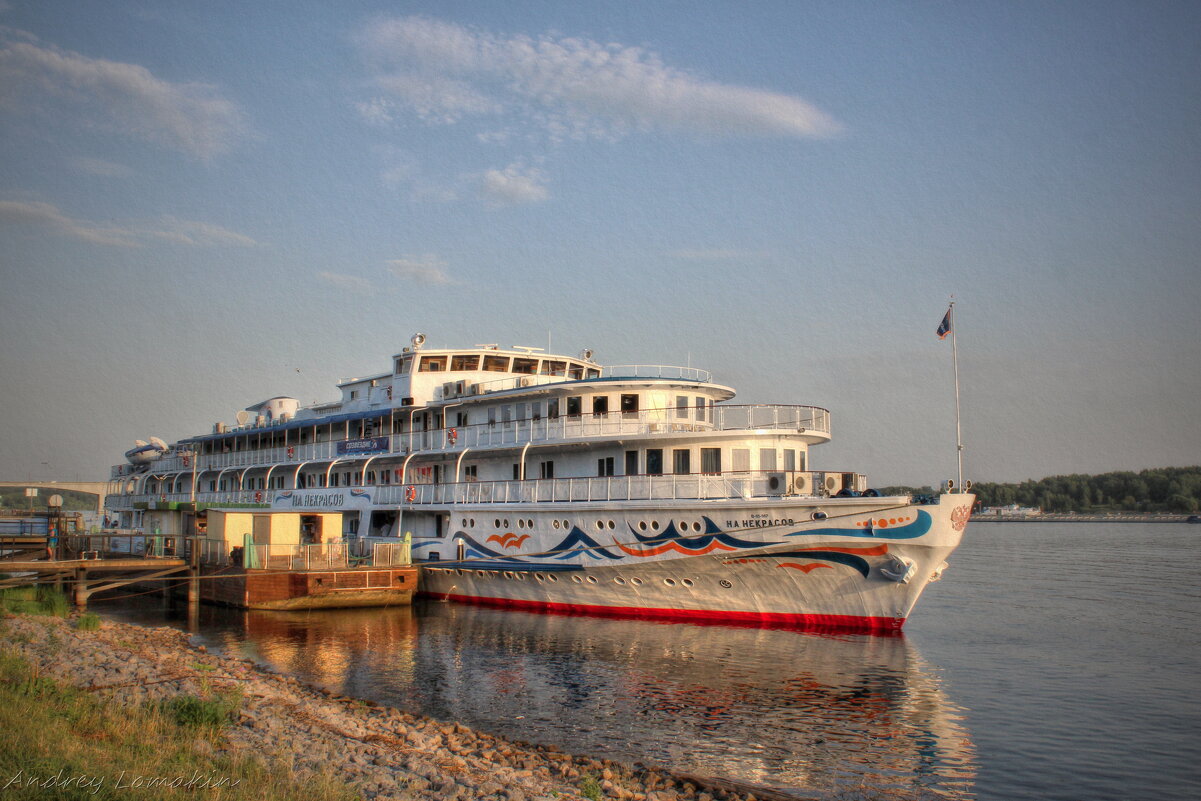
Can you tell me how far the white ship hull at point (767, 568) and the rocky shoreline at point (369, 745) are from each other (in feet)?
31.0

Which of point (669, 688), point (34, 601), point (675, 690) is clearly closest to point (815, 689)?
point (675, 690)

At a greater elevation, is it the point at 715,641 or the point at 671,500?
the point at 671,500

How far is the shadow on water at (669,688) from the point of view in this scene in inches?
522

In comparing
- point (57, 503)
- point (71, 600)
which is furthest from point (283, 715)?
point (57, 503)

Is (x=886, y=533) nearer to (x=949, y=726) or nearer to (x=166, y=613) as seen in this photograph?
(x=949, y=726)

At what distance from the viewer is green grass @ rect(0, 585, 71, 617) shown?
23741 millimetres

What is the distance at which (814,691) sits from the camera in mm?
16938

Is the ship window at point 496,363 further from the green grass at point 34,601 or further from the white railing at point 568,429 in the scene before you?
the green grass at point 34,601

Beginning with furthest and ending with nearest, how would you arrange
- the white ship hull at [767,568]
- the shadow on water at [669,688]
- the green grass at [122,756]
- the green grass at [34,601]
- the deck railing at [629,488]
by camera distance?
the green grass at [34,601], the deck railing at [629,488], the white ship hull at [767,568], the shadow on water at [669,688], the green grass at [122,756]

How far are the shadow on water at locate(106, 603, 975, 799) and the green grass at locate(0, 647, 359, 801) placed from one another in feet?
16.0

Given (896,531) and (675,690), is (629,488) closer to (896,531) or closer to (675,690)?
(896,531)

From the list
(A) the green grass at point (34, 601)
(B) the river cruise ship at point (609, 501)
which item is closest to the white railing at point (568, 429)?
(B) the river cruise ship at point (609, 501)

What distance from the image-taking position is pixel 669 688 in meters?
17.3

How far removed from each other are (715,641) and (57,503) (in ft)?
120
